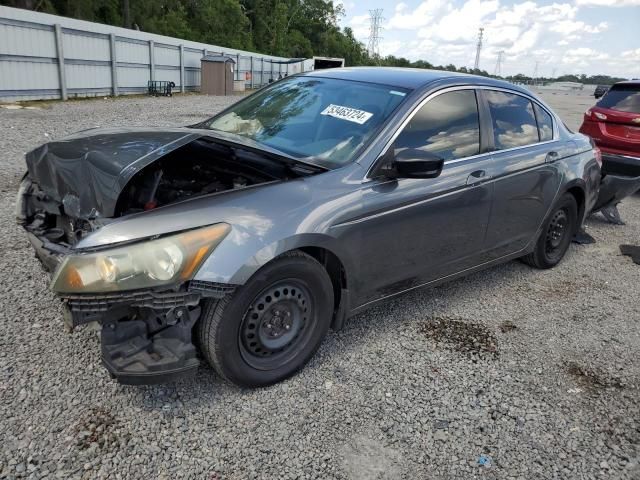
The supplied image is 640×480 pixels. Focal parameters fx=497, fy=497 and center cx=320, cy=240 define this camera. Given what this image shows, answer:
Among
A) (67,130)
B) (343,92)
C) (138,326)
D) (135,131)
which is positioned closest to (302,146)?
(343,92)

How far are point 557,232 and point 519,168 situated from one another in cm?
118

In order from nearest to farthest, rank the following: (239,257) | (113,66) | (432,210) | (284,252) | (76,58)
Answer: (239,257), (284,252), (432,210), (76,58), (113,66)

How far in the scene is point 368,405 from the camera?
2.68 m

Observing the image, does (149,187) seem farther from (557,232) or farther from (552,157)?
(557,232)

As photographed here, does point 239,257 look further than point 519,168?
No

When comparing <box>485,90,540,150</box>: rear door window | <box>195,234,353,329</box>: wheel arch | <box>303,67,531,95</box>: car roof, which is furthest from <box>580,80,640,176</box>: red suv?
<box>195,234,353,329</box>: wheel arch

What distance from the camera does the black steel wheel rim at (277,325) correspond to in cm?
259

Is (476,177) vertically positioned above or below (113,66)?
below

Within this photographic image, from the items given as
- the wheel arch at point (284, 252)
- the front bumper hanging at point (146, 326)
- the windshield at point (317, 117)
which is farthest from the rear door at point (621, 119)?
the front bumper hanging at point (146, 326)

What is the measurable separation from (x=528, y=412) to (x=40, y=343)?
2.83 metres

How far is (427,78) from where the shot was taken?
3502mm

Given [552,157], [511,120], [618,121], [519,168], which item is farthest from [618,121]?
[519,168]

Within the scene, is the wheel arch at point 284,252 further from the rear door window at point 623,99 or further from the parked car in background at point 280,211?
the rear door window at point 623,99

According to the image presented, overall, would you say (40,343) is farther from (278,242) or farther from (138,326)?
(278,242)
